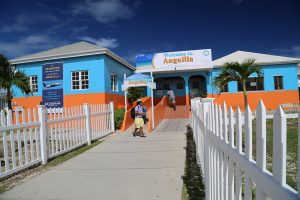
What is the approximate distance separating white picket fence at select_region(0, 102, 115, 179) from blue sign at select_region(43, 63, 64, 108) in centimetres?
739

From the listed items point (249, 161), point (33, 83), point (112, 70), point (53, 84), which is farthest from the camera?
point (33, 83)

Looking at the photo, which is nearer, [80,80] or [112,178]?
[112,178]

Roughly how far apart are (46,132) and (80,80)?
40.7ft

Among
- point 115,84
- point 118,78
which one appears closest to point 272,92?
point 118,78

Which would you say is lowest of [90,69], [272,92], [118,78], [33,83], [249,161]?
[249,161]

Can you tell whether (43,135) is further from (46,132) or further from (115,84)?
(115,84)

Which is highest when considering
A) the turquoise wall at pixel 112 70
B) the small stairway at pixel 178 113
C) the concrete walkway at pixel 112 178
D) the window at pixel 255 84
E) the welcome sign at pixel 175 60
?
the welcome sign at pixel 175 60

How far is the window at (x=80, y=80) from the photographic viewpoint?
2039 centimetres

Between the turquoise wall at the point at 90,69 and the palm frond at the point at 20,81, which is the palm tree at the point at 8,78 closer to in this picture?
the palm frond at the point at 20,81

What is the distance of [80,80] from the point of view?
20.5 metres

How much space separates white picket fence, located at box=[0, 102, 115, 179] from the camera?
22.9 ft

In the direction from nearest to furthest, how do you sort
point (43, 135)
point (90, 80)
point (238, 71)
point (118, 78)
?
point (43, 135) → point (238, 71) → point (90, 80) → point (118, 78)


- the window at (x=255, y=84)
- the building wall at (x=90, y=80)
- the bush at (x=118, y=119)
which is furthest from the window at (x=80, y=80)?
the window at (x=255, y=84)

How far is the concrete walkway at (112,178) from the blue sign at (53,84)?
12543 mm
